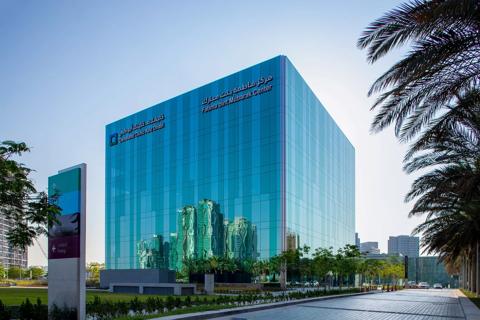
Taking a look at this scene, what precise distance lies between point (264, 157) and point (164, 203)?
71.7 feet

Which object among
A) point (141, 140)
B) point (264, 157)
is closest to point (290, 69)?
point (264, 157)

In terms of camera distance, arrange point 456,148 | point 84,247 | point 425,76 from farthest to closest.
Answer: point 456,148
point 84,247
point 425,76

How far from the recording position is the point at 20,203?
11.9m

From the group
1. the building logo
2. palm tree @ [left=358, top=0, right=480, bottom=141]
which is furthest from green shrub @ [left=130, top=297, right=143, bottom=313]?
the building logo

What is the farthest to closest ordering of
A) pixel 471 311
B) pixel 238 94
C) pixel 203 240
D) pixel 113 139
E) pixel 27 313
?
pixel 113 139
pixel 203 240
pixel 238 94
pixel 471 311
pixel 27 313

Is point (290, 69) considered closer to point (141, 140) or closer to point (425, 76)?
point (141, 140)

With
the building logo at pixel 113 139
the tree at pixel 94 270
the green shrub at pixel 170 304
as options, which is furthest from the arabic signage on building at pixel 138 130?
the green shrub at pixel 170 304

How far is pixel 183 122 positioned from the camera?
7612 cm

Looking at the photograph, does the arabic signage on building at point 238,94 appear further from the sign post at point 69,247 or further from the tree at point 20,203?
the tree at point 20,203

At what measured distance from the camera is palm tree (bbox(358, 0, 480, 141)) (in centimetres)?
1094

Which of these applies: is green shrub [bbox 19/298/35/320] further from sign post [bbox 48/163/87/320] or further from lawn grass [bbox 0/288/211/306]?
lawn grass [bbox 0/288/211/306]

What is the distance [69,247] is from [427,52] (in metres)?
12.4

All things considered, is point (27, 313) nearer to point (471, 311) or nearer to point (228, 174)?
point (471, 311)

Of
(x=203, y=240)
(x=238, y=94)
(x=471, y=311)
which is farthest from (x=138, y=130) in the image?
(x=471, y=311)
